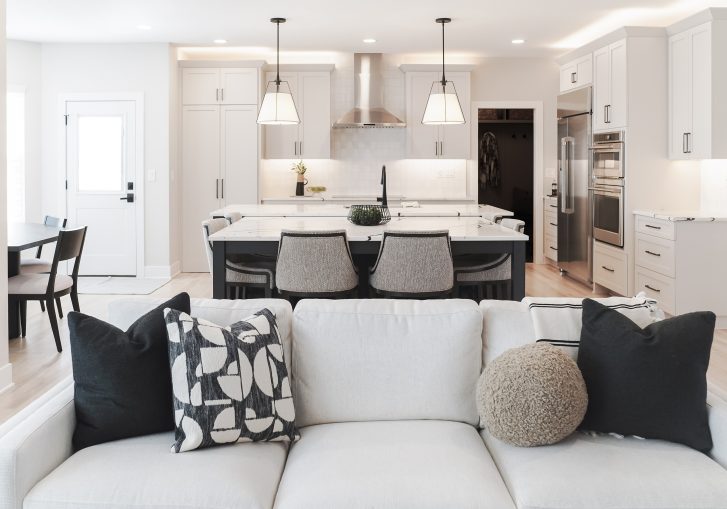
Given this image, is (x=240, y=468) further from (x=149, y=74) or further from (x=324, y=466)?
(x=149, y=74)

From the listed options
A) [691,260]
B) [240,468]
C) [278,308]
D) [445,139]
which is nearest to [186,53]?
[445,139]

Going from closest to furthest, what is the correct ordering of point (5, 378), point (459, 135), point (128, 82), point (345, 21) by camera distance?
point (5, 378) < point (345, 21) < point (128, 82) < point (459, 135)

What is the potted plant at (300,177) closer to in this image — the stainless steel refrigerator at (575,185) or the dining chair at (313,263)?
the stainless steel refrigerator at (575,185)

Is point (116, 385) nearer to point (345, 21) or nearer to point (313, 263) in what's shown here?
point (313, 263)

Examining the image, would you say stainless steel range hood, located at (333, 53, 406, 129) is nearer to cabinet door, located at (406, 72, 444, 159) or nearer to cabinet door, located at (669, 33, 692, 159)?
cabinet door, located at (406, 72, 444, 159)

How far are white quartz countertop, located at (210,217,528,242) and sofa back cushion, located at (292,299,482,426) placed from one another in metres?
1.85

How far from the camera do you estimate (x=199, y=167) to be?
8453 millimetres

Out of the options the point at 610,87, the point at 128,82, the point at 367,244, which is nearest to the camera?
the point at 367,244

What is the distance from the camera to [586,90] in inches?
283

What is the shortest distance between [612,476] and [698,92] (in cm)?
476

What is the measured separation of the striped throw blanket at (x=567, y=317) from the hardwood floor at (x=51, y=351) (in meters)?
0.30

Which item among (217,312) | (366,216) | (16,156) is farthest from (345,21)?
(217,312)

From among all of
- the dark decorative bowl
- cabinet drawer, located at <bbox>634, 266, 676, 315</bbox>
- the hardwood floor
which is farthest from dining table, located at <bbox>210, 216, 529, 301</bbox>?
cabinet drawer, located at <bbox>634, 266, 676, 315</bbox>

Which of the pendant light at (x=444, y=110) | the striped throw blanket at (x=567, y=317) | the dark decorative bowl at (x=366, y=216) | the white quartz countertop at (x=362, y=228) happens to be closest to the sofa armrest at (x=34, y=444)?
the striped throw blanket at (x=567, y=317)
